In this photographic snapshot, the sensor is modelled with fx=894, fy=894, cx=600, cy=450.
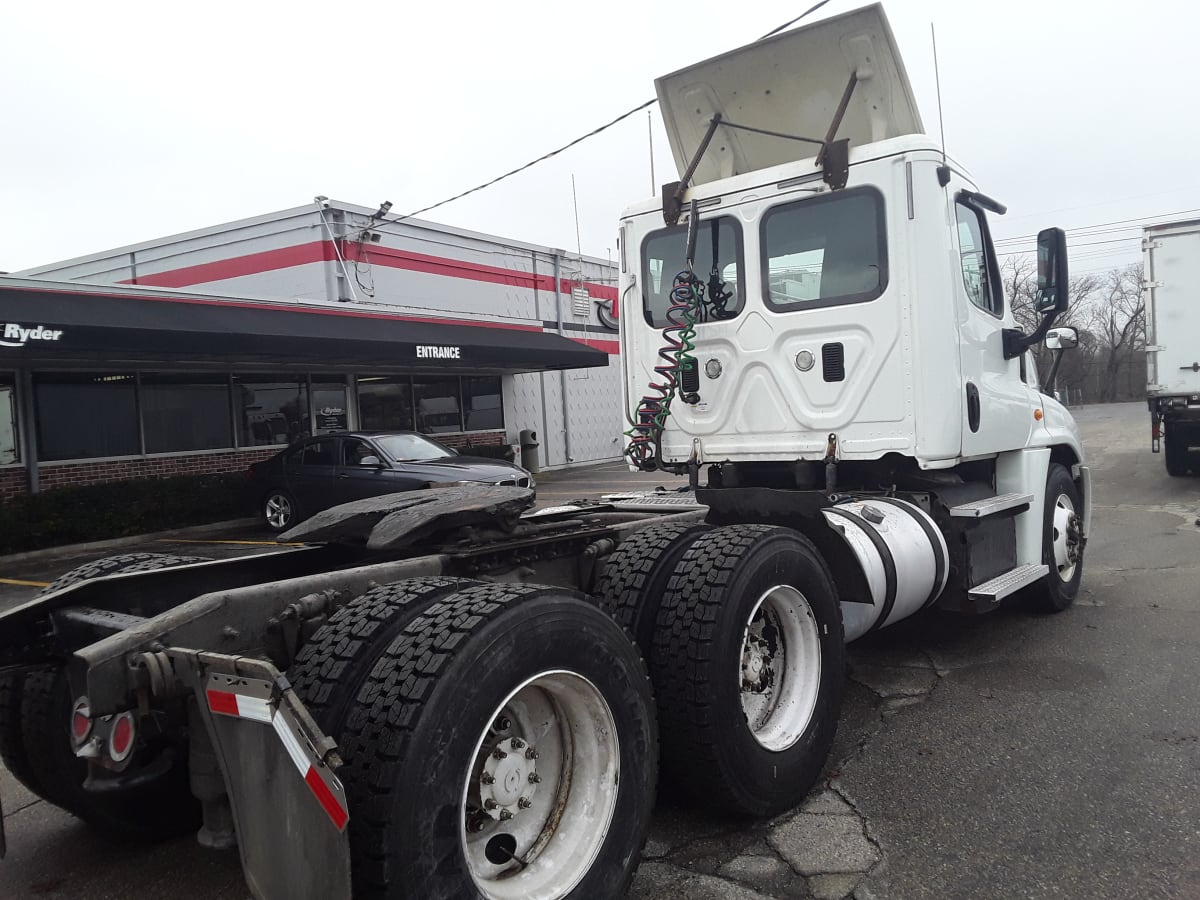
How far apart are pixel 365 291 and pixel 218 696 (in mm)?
16937

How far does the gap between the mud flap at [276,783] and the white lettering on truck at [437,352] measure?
13995 millimetres

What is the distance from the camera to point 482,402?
20.8 m

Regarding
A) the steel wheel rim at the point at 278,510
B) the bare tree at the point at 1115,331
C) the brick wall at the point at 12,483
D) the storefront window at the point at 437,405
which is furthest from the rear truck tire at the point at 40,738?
the bare tree at the point at 1115,331

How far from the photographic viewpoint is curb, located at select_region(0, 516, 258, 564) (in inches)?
469

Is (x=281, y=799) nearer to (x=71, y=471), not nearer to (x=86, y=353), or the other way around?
(x=86, y=353)

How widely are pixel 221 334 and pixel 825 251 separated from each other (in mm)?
10030

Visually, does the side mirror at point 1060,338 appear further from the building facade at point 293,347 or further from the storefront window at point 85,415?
the storefront window at point 85,415

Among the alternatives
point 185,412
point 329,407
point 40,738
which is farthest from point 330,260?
point 40,738

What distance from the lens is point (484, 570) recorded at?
10.6ft

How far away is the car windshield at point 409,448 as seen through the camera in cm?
1317

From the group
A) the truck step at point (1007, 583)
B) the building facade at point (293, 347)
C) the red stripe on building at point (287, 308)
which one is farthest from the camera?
the building facade at point (293, 347)

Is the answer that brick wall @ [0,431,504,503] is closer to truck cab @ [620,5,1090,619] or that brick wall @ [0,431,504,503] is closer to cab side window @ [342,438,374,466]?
cab side window @ [342,438,374,466]

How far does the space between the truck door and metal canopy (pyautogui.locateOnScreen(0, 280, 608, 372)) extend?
34.0 feet

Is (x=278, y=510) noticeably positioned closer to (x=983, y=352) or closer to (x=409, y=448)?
(x=409, y=448)
